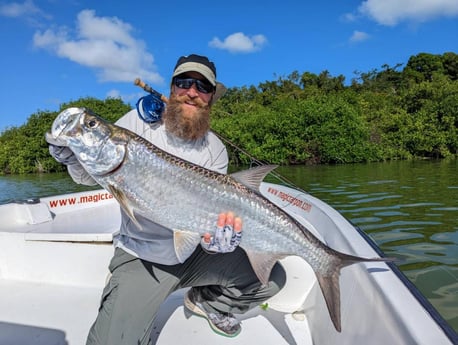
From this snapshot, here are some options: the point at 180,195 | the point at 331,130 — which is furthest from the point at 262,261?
the point at 331,130

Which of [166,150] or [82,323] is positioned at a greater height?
[166,150]

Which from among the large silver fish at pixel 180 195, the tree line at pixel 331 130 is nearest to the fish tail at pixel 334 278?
the large silver fish at pixel 180 195

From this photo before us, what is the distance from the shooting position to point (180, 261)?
2.39 m

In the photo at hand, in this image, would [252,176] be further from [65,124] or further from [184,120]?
Result: [65,124]

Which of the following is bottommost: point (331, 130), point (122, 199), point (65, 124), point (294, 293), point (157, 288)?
point (294, 293)

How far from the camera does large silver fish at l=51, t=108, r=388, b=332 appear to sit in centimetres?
219

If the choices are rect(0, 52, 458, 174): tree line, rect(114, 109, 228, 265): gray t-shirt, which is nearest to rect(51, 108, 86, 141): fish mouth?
rect(114, 109, 228, 265): gray t-shirt

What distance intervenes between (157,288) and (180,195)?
76 centimetres

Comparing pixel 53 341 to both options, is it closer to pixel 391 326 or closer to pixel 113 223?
pixel 113 223

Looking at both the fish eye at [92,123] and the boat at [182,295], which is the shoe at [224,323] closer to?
the boat at [182,295]

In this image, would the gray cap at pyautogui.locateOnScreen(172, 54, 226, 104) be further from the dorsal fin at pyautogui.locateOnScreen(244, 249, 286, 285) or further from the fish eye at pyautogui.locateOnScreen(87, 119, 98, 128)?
the dorsal fin at pyautogui.locateOnScreen(244, 249, 286, 285)

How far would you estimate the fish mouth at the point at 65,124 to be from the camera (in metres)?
2.14

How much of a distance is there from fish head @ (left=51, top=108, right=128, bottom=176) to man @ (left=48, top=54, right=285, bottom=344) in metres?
0.12

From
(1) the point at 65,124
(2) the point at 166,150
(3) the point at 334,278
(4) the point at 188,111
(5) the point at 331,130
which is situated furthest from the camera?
(5) the point at 331,130
